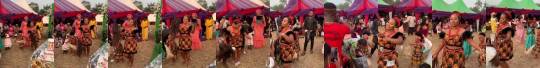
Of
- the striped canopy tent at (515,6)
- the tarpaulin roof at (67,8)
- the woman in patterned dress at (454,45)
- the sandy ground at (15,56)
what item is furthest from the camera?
the sandy ground at (15,56)

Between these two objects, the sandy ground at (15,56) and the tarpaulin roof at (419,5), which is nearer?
the tarpaulin roof at (419,5)

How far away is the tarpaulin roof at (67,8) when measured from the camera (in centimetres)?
489

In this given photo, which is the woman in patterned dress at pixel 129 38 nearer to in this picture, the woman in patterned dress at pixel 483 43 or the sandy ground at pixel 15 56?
the sandy ground at pixel 15 56

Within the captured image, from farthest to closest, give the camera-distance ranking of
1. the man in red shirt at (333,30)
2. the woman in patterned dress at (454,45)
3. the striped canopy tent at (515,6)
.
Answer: the man in red shirt at (333,30), the striped canopy tent at (515,6), the woman in patterned dress at (454,45)

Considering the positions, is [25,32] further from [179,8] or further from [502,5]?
[502,5]

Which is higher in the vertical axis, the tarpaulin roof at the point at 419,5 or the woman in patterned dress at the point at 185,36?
the tarpaulin roof at the point at 419,5

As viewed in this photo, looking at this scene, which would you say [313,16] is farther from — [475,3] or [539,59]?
[539,59]

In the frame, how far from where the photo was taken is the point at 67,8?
4906 millimetres

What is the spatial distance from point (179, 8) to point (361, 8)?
127 cm

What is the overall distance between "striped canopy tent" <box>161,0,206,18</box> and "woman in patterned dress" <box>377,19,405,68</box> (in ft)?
4.16

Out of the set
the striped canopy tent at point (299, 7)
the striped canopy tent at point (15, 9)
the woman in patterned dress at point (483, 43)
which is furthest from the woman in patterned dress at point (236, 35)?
the woman in patterned dress at point (483, 43)

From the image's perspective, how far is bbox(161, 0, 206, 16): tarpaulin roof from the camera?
4.75m

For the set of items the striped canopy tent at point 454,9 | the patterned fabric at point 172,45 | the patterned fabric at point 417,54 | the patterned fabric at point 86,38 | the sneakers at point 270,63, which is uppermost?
the striped canopy tent at point 454,9

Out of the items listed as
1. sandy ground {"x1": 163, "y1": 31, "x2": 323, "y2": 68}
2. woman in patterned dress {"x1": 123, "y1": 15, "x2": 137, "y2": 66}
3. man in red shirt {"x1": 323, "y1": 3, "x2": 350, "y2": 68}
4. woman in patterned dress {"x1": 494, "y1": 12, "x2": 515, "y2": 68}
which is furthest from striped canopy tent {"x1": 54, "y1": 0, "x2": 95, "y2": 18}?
woman in patterned dress {"x1": 494, "y1": 12, "x2": 515, "y2": 68}
